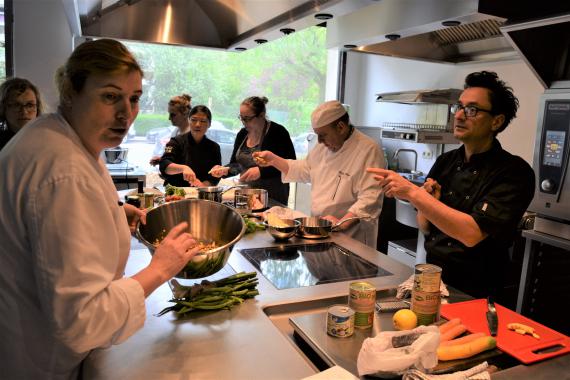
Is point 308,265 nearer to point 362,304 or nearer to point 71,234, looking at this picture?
point 362,304

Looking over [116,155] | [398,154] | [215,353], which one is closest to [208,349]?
[215,353]

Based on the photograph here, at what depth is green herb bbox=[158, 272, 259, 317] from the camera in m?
1.28

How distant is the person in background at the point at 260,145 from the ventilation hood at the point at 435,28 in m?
1.08

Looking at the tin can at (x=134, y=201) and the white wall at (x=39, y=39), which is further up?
the white wall at (x=39, y=39)

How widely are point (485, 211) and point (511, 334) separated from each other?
0.51 metres

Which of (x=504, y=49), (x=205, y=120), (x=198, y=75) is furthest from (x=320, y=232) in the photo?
(x=198, y=75)

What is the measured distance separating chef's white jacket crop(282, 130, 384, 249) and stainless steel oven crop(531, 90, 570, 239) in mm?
942

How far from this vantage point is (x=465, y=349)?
40.7 inches

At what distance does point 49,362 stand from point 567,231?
2.47m

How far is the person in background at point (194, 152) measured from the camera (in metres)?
3.37

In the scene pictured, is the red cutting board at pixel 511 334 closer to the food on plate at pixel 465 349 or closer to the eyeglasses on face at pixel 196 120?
the food on plate at pixel 465 349

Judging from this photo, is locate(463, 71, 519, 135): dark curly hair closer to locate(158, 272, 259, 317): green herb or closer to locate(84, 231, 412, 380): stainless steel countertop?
locate(84, 231, 412, 380): stainless steel countertop

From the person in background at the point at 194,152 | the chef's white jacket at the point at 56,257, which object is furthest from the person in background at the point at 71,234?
the person in background at the point at 194,152

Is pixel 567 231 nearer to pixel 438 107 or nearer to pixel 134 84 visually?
pixel 438 107
